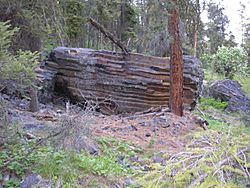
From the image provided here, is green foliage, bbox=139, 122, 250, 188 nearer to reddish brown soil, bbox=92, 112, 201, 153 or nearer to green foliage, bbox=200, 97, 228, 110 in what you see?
reddish brown soil, bbox=92, 112, 201, 153

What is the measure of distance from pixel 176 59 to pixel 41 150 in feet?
15.2

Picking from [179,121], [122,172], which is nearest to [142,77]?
[179,121]

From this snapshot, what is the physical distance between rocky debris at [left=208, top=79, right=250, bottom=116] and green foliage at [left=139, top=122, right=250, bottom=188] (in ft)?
36.2

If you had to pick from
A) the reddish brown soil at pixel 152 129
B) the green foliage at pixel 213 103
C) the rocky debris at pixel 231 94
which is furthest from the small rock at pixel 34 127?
the rocky debris at pixel 231 94

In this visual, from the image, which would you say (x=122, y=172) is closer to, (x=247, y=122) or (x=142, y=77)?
(x=142, y=77)

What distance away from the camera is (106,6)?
7.94 meters

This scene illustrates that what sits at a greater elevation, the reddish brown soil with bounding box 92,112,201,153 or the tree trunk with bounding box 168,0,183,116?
the tree trunk with bounding box 168,0,183,116

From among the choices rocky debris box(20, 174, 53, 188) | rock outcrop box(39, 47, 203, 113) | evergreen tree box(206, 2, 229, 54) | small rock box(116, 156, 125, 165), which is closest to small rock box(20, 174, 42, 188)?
rocky debris box(20, 174, 53, 188)

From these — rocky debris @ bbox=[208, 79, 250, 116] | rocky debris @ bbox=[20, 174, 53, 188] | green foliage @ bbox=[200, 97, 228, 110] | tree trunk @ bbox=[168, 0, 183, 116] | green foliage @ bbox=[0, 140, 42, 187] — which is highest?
tree trunk @ bbox=[168, 0, 183, 116]

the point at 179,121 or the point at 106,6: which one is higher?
the point at 106,6

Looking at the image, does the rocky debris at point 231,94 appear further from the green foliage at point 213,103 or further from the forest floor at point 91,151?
the forest floor at point 91,151

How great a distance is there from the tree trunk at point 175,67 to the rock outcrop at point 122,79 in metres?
0.74

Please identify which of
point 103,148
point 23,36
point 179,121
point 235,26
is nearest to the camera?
point 103,148

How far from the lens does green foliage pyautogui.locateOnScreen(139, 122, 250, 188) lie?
190cm
